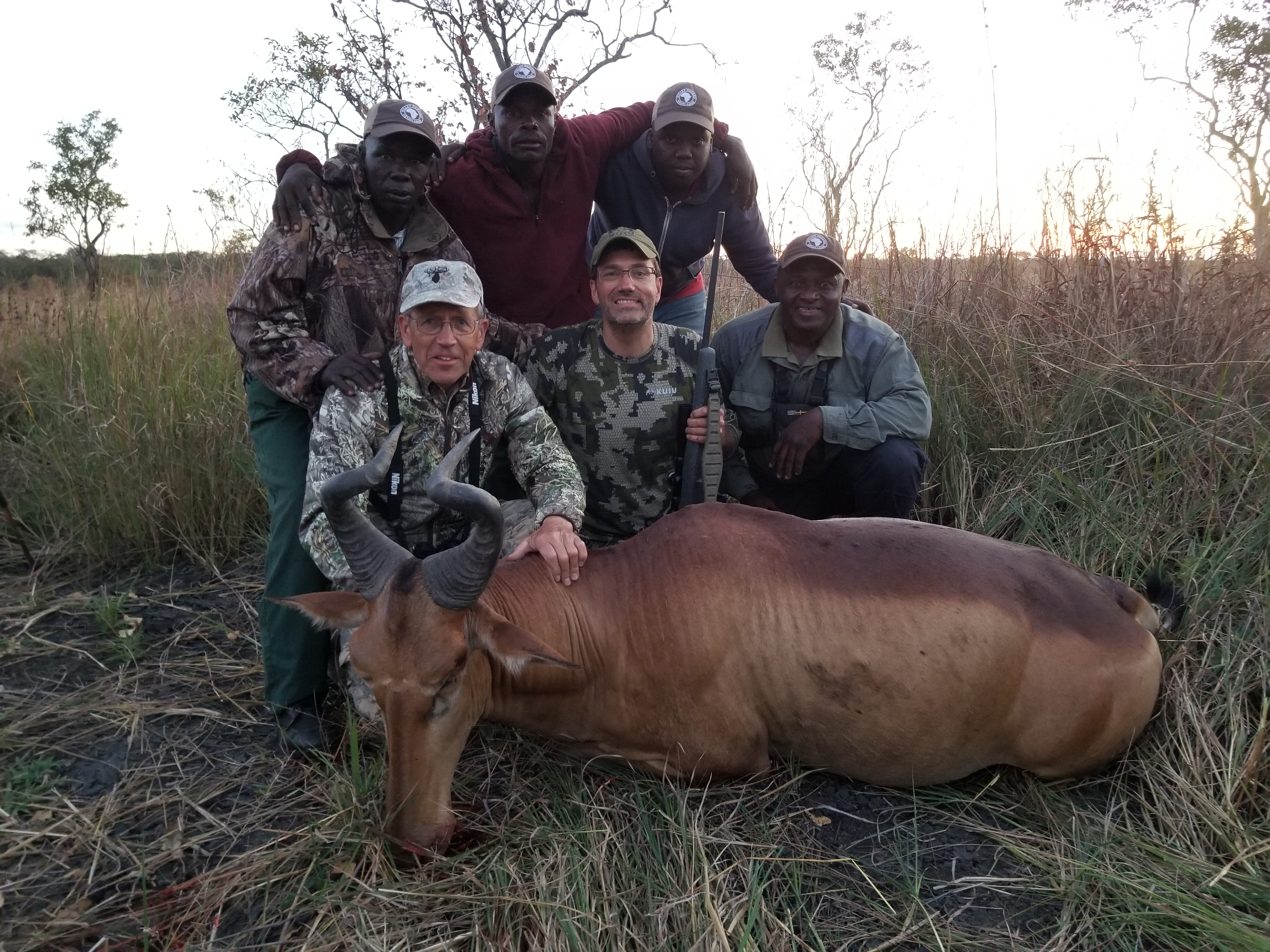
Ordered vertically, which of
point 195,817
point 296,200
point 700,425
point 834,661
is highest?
point 296,200

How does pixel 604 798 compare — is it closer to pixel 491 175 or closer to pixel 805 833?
pixel 805 833

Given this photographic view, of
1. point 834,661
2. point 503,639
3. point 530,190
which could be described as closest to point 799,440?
point 834,661

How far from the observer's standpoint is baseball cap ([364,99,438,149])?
14.7ft

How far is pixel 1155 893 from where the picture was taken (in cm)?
298

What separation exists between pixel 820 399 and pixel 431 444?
2365 mm

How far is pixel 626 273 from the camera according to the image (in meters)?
4.55

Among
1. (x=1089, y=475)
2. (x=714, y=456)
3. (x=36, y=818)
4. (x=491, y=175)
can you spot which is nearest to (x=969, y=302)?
(x=1089, y=475)

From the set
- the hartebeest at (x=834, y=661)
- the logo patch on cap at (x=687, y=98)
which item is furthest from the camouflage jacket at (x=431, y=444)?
the logo patch on cap at (x=687, y=98)

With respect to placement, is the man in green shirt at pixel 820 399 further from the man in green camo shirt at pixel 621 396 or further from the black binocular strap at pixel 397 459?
the black binocular strap at pixel 397 459

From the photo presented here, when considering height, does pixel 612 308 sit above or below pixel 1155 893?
above

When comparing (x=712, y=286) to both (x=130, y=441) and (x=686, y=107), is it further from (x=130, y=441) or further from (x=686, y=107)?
(x=130, y=441)

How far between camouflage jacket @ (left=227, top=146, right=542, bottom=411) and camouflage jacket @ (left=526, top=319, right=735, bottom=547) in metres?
0.32

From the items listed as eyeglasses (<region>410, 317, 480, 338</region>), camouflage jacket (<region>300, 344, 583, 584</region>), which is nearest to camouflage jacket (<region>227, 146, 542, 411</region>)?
camouflage jacket (<region>300, 344, 583, 584</region>)

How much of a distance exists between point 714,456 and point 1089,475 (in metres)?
2.36
